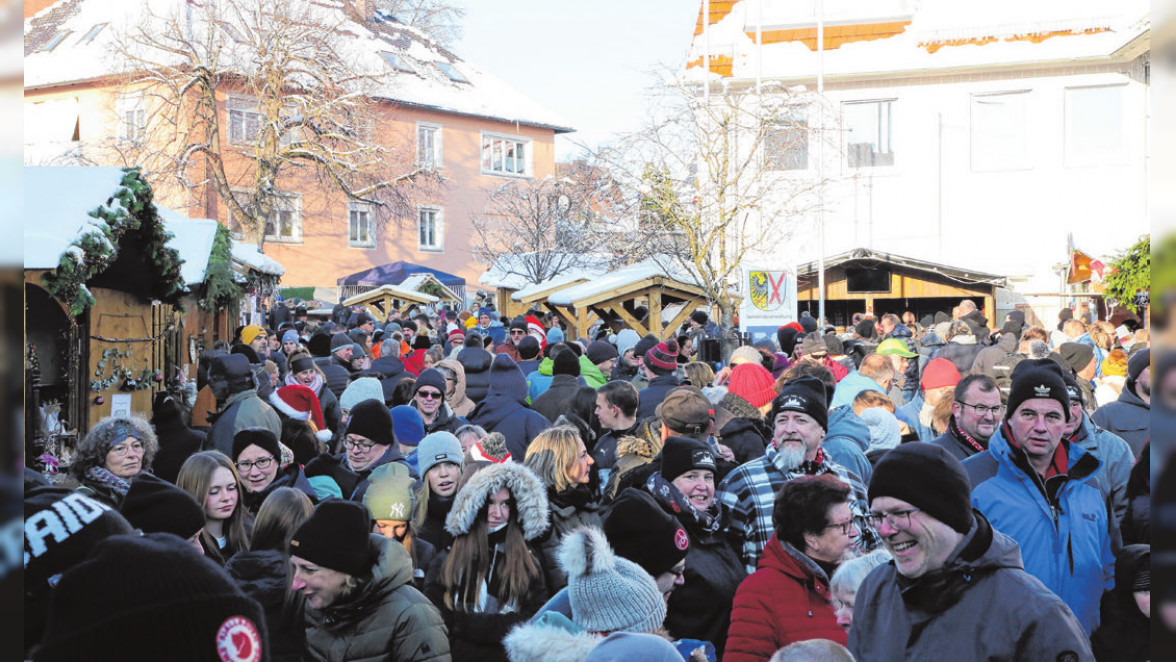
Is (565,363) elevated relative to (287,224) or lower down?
lower down

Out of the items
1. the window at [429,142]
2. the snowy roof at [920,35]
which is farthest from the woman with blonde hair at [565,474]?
the window at [429,142]

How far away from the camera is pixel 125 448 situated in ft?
18.5

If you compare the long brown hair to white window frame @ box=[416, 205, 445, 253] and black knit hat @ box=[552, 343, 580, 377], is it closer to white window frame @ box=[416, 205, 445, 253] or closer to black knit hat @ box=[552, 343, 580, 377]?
black knit hat @ box=[552, 343, 580, 377]

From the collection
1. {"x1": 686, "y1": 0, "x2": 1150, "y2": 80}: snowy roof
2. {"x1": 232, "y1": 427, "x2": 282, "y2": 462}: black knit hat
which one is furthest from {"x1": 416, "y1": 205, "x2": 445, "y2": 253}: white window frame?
{"x1": 232, "y1": 427, "x2": 282, "y2": 462}: black knit hat

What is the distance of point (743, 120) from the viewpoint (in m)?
19.6

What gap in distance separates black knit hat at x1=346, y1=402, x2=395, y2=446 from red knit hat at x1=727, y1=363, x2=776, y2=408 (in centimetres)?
276

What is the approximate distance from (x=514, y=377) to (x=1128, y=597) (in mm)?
6548

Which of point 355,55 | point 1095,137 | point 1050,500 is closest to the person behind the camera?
point 1050,500

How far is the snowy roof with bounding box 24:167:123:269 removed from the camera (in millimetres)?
7203

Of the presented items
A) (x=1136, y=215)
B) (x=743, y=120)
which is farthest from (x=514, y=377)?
(x=1136, y=215)

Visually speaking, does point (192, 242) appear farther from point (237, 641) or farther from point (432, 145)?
point (432, 145)

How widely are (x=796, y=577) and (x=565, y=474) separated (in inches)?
61.3

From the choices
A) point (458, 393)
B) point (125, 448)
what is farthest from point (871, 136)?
point (125, 448)

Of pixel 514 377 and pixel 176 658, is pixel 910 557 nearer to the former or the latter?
pixel 176 658
